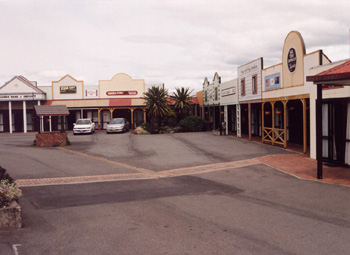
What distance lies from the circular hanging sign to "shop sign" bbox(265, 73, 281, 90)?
4.96 feet

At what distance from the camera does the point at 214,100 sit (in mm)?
33719

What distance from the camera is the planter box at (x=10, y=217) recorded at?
22.0ft

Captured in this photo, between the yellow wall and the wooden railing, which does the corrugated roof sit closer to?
the wooden railing

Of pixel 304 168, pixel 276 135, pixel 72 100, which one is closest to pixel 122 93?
pixel 72 100

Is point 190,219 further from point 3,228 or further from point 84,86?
point 84,86

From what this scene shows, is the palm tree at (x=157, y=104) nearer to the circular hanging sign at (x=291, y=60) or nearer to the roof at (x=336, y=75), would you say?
the circular hanging sign at (x=291, y=60)

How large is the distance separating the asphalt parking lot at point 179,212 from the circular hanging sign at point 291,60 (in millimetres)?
6270

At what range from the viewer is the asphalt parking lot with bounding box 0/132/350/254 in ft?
19.1

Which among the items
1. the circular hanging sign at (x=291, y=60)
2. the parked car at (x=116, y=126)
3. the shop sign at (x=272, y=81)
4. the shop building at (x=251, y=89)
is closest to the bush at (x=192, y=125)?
the parked car at (x=116, y=126)

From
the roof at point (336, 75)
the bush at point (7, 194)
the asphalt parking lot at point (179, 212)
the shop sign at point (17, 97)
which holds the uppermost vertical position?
the shop sign at point (17, 97)

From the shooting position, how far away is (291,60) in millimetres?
18078

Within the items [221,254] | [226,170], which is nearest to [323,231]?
[221,254]

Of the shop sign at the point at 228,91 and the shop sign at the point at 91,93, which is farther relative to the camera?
the shop sign at the point at 91,93

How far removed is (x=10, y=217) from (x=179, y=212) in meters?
3.49
